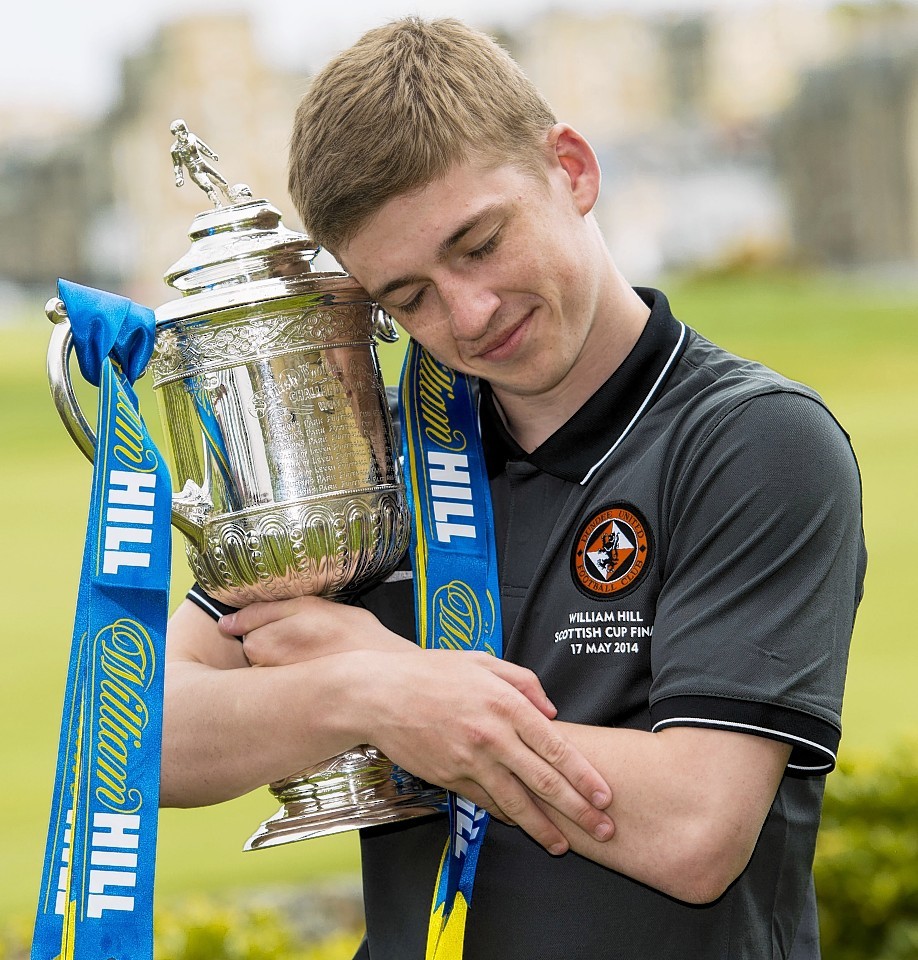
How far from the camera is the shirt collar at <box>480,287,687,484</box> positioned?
1.37m

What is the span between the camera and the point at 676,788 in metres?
1.16

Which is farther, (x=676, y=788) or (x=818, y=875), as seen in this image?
(x=818, y=875)

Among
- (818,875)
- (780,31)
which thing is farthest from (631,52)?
(818,875)

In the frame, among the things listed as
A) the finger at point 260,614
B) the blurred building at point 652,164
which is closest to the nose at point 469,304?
the finger at point 260,614

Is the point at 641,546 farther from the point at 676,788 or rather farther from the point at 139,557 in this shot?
the point at 139,557

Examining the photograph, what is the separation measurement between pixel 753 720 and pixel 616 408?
0.37 meters

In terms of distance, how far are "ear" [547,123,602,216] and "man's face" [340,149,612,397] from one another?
1 cm

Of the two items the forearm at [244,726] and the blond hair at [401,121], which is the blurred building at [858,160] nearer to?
the blond hair at [401,121]

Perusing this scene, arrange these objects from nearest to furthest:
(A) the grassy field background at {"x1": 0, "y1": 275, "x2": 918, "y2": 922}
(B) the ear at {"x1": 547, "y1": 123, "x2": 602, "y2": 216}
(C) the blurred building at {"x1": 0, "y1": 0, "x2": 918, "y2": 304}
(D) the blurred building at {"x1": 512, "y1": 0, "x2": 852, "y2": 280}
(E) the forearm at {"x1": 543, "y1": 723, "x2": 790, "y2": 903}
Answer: (E) the forearm at {"x1": 543, "y1": 723, "x2": 790, "y2": 903}, (B) the ear at {"x1": 547, "y1": 123, "x2": 602, "y2": 216}, (A) the grassy field background at {"x1": 0, "y1": 275, "x2": 918, "y2": 922}, (C) the blurred building at {"x1": 0, "y1": 0, "x2": 918, "y2": 304}, (D) the blurred building at {"x1": 512, "y1": 0, "x2": 852, "y2": 280}

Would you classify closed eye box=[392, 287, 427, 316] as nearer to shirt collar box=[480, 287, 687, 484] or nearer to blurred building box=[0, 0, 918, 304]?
shirt collar box=[480, 287, 687, 484]

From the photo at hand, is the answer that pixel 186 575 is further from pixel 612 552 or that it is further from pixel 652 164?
pixel 652 164

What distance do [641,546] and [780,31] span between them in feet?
95.2

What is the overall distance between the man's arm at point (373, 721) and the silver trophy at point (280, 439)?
5 cm

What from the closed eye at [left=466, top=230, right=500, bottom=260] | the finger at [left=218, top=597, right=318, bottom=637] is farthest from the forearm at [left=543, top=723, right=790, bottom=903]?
the closed eye at [left=466, top=230, right=500, bottom=260]
